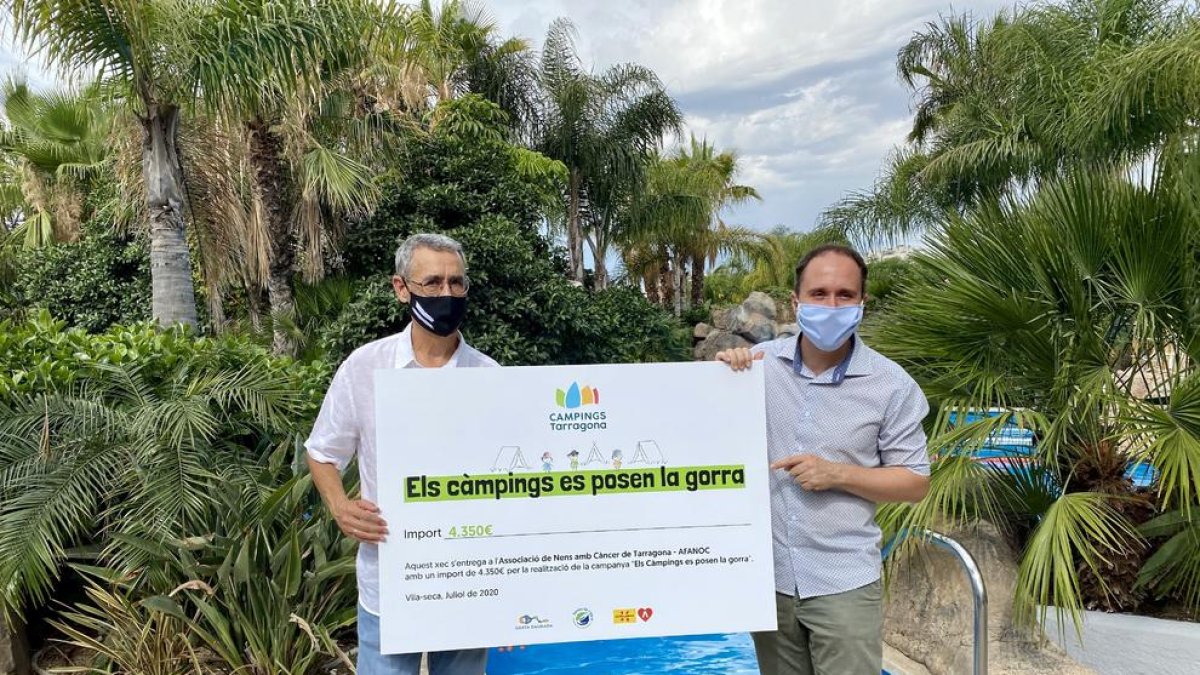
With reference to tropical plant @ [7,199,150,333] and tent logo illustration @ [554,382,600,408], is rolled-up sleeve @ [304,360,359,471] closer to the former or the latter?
tent logo illustration @ [554,382,600,408]

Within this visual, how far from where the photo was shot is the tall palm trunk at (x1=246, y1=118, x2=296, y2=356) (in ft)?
30.7

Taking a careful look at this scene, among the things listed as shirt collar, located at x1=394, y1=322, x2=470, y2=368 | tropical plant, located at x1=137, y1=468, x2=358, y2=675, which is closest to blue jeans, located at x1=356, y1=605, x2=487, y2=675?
shirt collar, located at x1=394, y1=322, x2=470, y2=368

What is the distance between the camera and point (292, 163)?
30.9ft

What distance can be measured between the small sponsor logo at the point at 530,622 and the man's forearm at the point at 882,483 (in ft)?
3.11

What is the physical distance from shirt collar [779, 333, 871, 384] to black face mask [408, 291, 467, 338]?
99cm

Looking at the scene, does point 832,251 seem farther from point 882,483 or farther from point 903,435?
point 882,483

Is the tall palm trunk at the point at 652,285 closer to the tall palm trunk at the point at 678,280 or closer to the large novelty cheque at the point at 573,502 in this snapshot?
the tall palm trunk at the point at 678,280

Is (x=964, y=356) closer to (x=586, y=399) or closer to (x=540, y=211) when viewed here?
(x=586, y=399)

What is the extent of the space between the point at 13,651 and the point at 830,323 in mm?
4352

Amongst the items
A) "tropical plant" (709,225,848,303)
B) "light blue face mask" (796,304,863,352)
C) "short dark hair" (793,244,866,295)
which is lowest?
"light blue face mask" (796,304,863,352)

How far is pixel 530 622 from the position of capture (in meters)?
2.25

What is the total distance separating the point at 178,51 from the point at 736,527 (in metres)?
6.33

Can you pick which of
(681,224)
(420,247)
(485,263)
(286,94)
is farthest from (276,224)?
(681,224)

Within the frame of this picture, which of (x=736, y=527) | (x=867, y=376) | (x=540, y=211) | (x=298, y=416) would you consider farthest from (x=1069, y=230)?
(x=540, y=211)
